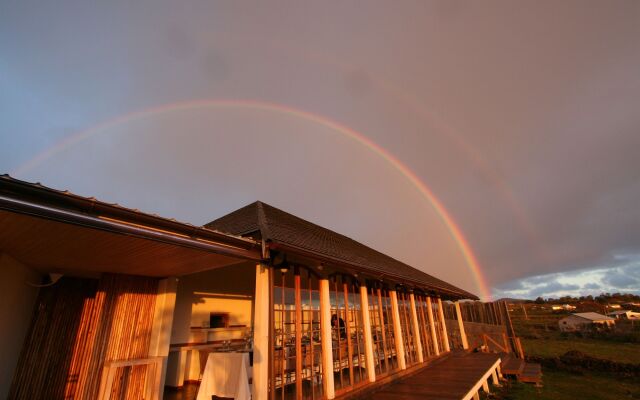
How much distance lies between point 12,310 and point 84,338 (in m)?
1.39

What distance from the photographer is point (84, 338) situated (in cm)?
556

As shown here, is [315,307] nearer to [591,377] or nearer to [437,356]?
[437,356]

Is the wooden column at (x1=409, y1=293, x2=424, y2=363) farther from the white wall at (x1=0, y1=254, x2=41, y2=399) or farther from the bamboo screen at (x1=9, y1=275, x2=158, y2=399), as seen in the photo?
the white wall at (x1=0, y1=254, x2=41, y2=399)

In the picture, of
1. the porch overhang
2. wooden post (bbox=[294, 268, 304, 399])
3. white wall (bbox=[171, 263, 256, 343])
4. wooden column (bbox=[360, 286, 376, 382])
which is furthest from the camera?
white wall (bbox=[171, 263, 256, 343])

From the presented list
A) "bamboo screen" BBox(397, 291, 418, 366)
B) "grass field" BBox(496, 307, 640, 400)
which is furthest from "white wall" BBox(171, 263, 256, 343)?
"grass field" BBox(496, 307, 640, 400)

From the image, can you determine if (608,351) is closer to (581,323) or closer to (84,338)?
(581,323)

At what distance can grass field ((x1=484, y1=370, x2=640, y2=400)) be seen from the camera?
9114 mm

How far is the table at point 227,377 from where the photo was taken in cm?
487

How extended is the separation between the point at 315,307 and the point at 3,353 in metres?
4.78

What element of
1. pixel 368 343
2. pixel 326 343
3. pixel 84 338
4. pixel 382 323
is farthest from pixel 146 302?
pixel 382 323

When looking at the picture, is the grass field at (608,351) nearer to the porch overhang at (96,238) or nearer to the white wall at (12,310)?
the porch overhang at (96,238)

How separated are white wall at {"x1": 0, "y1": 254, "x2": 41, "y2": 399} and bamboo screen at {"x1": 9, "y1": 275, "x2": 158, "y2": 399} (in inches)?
8.6

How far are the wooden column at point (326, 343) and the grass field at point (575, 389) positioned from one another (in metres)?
6.74

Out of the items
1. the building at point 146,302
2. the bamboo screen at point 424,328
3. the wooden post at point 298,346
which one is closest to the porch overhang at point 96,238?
the building at point 146,302
